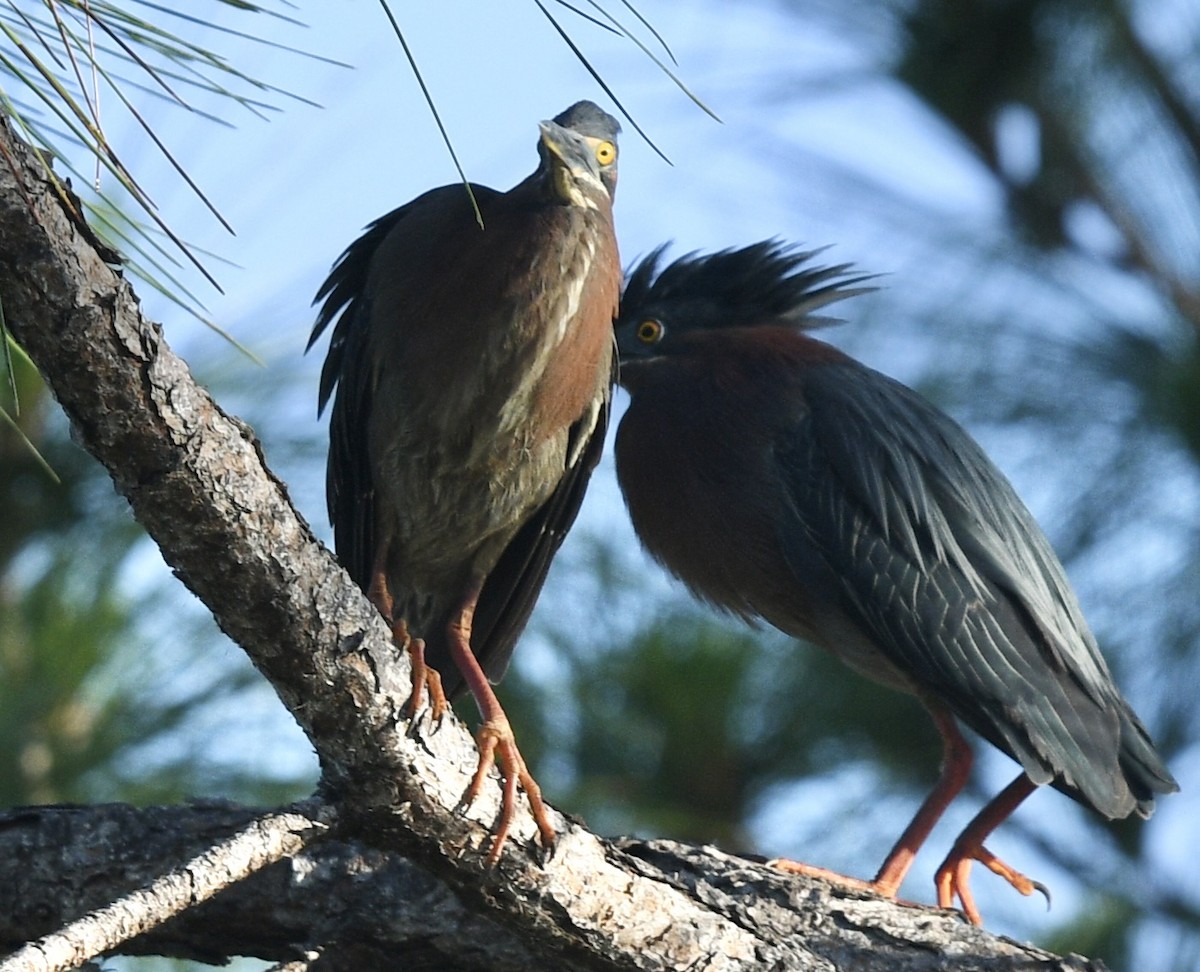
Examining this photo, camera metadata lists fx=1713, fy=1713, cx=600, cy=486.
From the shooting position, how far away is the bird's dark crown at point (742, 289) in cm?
418

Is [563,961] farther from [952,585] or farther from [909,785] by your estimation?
[909,785]

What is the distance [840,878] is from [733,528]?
96 cm

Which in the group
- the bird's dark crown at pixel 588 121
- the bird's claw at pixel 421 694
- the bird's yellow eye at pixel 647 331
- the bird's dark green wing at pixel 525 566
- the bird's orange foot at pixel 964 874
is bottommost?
the bird's orange foot at pixel 964 874

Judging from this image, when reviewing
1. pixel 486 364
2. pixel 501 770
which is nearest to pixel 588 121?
pixel 486 364

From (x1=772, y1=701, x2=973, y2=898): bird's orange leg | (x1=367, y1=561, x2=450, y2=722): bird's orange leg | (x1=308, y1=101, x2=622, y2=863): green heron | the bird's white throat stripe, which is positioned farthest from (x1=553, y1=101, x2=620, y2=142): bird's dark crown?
(x1=772, y1=701, x2=973, y2=898): bird's orange leg

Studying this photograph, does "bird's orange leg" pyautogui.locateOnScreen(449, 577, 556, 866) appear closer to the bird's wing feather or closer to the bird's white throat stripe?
the bird's wing feather

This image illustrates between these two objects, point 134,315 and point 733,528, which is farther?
point 733,528

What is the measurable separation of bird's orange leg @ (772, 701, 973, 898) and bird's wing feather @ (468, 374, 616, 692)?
69 centimetres

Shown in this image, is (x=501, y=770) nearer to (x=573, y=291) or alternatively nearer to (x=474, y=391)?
(x=474, y=391)

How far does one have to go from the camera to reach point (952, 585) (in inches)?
139

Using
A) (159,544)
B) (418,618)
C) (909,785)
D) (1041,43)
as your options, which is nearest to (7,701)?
(418,618)

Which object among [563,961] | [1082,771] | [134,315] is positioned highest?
[134,315]

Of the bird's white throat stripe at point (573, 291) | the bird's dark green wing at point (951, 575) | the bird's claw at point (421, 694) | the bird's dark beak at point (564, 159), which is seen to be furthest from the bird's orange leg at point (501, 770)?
the bird's dark green wing at point (951, 575)

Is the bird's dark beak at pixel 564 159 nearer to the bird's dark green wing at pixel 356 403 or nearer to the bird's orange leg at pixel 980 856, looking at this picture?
the bird's dark green wing at pixel 356 403
